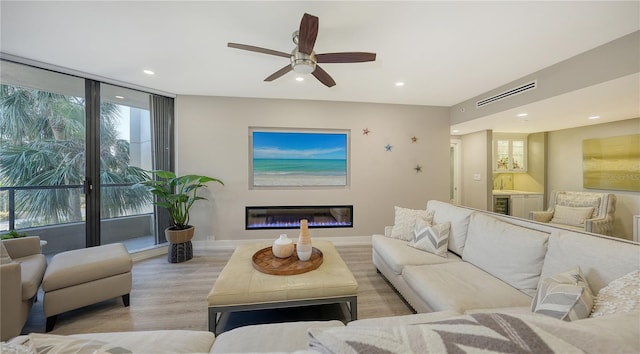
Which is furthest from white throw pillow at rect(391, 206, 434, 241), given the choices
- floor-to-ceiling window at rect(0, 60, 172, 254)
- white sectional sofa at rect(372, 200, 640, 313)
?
floor-to-ceiling window at rect(0, 60, 172, 254)

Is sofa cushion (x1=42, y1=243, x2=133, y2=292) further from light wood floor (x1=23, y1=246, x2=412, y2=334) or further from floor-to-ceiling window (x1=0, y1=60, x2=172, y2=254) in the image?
floor-to-ceiling window (x1=0, y1=60, x2=172, y2=254)

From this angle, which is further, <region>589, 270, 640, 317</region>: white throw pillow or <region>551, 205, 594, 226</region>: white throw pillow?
<region>551, 205, 594, 226</region>: white throw pillow

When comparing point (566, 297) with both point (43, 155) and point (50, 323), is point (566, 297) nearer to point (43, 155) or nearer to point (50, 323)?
point (50, 323)

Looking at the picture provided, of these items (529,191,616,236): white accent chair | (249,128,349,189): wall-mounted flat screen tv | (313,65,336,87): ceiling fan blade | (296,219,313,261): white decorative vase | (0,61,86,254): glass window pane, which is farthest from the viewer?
(249,128,349,189): wall-mounted flat screen tv

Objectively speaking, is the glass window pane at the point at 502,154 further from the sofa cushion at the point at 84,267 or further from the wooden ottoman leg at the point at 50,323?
the wooden ottoman leg at the point at 50,323

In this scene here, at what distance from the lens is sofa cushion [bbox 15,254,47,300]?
1.56m

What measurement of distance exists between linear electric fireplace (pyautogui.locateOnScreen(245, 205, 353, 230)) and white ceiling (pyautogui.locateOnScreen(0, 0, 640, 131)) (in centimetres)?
206

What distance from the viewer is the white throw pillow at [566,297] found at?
1.01 meters

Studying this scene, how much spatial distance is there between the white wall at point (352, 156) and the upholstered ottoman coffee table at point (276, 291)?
197 cm

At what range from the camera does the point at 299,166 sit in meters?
3.71

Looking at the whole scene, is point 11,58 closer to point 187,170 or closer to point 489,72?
point 187,170

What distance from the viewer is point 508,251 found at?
5.44 ft

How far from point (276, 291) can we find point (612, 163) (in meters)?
5.92

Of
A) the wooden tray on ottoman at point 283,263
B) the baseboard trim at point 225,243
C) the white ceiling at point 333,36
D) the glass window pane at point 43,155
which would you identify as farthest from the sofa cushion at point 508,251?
the glass window pane at point 43,155
